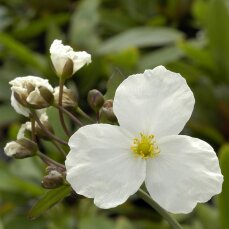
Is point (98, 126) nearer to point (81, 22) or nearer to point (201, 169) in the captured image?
point (201, 169)

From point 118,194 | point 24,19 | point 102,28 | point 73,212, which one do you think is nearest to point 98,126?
point 118,194

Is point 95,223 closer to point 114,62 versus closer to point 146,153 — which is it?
point 114,62

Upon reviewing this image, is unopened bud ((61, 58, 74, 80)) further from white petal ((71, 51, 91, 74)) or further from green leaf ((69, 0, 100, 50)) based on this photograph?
green leaf ((69, 0, 100, 50))

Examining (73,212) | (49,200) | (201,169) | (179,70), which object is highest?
(201,169)

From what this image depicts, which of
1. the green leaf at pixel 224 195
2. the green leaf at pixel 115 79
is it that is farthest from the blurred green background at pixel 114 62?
the green leaf at pixel 115 79

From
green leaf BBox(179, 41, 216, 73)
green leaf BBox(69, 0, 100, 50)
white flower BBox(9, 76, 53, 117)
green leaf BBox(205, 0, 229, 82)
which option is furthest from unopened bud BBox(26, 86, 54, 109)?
green leaf BBox(69, 0, 100, 50)
